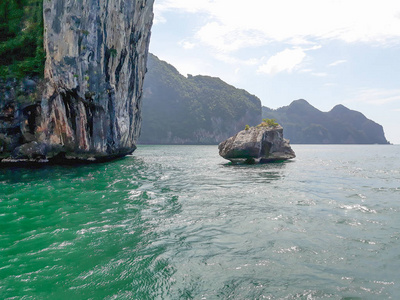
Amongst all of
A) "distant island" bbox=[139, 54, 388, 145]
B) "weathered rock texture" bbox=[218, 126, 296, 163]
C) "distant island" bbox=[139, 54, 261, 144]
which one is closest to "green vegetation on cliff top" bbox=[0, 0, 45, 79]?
"weathered rock texture" bbox=[218, 126, 296, 163]

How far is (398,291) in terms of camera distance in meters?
4.52

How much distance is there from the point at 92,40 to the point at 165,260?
2610 cm

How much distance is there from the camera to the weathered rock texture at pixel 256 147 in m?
29.2

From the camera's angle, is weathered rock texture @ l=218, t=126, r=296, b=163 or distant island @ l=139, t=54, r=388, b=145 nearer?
weathered rock texture @ l=218, t=126, r=296, b=163

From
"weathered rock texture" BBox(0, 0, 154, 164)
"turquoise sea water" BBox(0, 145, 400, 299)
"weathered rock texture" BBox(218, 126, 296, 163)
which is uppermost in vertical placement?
"weathered rock texture" BBox(0, 0, 154, 164)

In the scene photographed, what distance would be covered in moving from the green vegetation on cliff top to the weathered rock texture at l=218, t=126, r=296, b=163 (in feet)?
72.9

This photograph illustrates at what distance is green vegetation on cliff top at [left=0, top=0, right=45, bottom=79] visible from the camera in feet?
78.8

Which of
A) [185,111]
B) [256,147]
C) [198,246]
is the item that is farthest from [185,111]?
[198,246]

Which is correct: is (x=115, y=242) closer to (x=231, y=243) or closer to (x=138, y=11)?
(x=231, y=243)

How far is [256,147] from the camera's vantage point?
95.9 feet

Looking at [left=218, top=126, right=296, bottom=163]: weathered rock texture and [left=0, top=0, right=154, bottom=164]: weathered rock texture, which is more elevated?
[left=0, top=0, right=154, bottom=164]: weathered rock texture

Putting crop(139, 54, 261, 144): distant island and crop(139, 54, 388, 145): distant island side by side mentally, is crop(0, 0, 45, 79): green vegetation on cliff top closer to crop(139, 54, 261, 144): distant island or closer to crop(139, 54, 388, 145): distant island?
crop(139, 54, 261, 144): distant island

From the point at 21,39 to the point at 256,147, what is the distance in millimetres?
28510

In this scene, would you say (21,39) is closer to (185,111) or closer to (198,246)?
(198,246)
